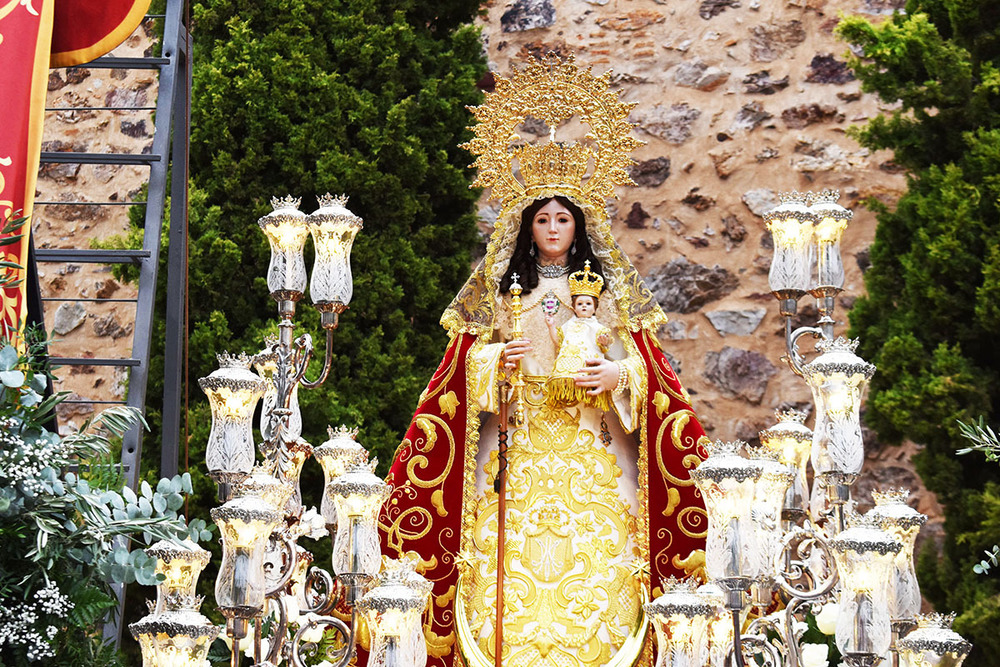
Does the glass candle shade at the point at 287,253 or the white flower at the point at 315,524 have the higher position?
the glass candle shade at the point at 287,253

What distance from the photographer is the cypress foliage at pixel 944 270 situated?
573cm

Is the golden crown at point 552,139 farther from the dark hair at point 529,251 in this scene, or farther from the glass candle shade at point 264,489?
the glass candle shade at point 264,489

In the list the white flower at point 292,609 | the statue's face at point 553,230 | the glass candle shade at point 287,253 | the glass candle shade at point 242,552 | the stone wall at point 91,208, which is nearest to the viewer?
the glass candle shade at point 242,552

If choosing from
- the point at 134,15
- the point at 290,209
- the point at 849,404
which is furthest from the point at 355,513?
the point at 134,15

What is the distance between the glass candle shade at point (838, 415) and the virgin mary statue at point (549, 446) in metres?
1.07

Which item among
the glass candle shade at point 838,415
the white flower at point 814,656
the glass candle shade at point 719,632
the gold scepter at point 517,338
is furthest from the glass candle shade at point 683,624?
the gold scepter at point 517,338

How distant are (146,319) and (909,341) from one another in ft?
10.6

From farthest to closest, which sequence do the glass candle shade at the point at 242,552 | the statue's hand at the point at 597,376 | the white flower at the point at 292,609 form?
the statue's hand at the point at 597,376 < the white flower at the point at 292,609 < the glass candle shade at the point at 242,552

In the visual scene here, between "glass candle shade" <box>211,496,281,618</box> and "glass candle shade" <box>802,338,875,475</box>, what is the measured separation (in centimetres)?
146

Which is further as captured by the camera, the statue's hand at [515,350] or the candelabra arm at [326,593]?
the statue's hand at [515,350]

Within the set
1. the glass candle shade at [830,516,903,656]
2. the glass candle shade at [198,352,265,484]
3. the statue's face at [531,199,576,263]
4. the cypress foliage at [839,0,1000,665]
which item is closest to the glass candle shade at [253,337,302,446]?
the glass candle shade at [198,352,265,484]

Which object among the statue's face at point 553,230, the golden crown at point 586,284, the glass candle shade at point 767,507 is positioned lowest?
the glass candle shade at point 767,507

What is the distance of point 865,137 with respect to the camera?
20.6ft

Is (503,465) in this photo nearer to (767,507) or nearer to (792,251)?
(792,251)
